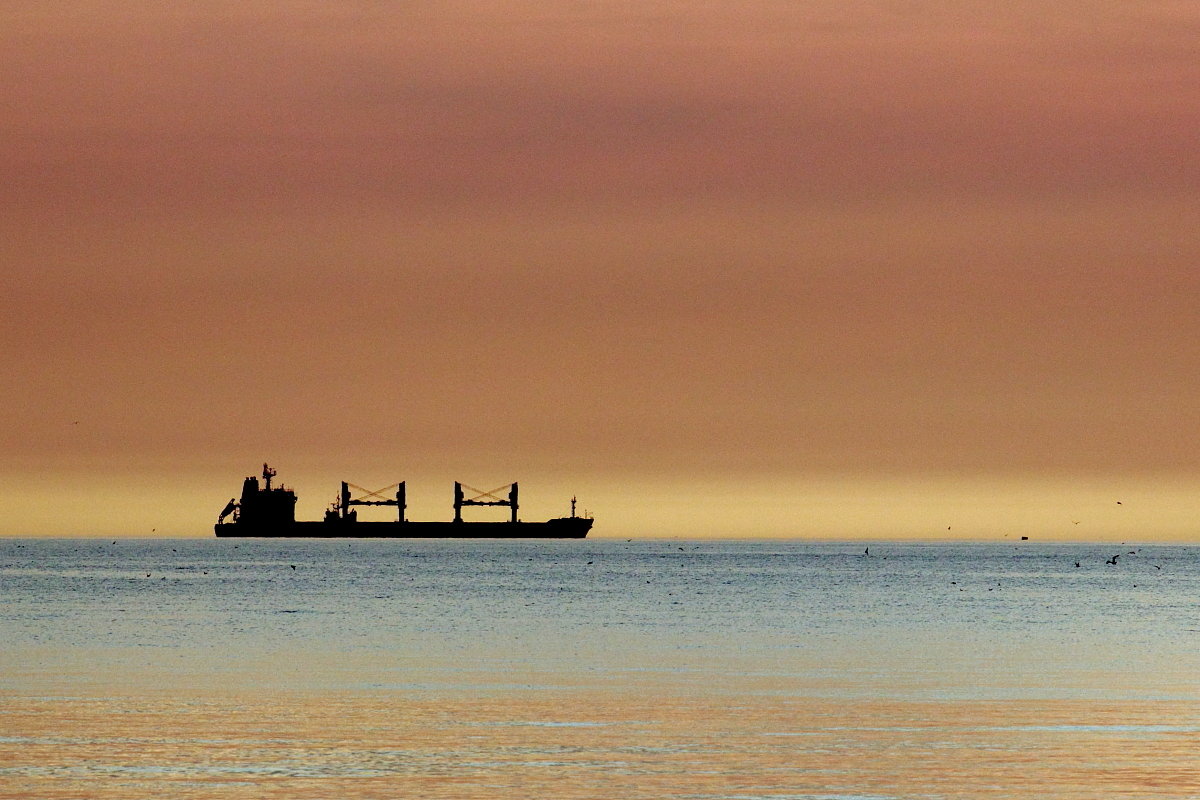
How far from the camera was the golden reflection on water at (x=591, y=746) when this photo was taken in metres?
30.6

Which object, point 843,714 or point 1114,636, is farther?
point 1114,636

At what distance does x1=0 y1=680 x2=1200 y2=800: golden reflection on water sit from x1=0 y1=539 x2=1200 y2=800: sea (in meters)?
0.10

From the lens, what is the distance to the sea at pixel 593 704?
103ft

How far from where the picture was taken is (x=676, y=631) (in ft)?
244

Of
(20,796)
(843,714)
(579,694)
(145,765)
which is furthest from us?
(579,694)

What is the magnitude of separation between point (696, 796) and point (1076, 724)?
12821mm

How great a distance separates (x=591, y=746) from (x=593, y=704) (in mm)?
7826

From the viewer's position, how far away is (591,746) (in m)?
35.5

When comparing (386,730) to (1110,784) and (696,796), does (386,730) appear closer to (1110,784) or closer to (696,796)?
(696,796)

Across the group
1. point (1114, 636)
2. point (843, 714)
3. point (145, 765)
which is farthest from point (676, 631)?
point (145, 765)

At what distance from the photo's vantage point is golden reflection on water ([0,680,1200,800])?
30.6 metres

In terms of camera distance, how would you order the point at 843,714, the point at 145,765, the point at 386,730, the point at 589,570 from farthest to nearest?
the point at 589,570 < the point at 843,714 < the point at 386,730 < the point at 145,765

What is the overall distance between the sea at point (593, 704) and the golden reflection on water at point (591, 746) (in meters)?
0.10

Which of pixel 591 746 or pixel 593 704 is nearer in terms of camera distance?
pixel 591 746
